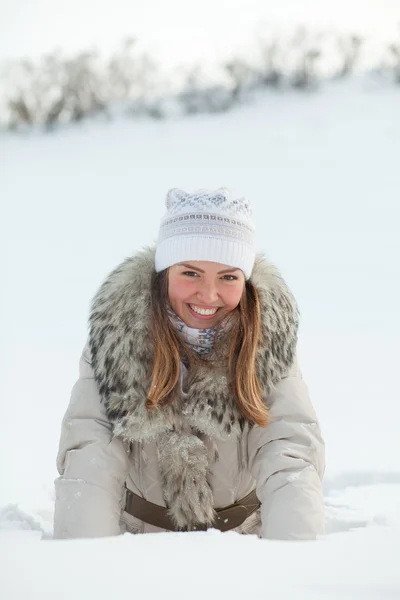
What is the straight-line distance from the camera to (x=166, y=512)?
187cm

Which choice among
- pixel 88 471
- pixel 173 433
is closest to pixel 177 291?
pixel 173 433

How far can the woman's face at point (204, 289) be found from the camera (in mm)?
1729

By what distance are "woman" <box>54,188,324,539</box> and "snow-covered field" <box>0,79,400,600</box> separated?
0.28 m

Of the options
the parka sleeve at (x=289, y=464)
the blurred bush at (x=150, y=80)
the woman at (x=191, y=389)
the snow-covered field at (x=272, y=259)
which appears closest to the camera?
the snow-covered field at (x=272, y=259)

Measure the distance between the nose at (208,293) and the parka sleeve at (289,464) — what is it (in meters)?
0.28

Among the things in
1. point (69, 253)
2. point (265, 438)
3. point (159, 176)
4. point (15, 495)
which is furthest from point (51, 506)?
point (159, 176)

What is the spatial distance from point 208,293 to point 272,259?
4.27 meters

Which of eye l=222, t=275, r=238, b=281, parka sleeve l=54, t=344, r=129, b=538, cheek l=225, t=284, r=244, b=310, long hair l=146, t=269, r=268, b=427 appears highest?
eye l=222, t=275, r=238, b=281

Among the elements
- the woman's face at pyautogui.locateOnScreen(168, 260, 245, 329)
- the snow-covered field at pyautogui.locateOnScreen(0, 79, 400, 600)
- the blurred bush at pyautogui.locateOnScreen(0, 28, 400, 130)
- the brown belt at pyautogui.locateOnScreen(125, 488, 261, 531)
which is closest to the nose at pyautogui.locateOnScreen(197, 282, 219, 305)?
the woman's face at pyautogui.locateOnScreen(168, 260, 245, 329)

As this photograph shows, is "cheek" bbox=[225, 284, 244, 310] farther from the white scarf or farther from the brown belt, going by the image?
the brown belt

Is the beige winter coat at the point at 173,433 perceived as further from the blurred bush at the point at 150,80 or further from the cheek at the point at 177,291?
the blurred bush at the point at 150,80

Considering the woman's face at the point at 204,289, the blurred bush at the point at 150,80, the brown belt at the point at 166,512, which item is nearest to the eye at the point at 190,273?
the woman's face at the point at 204,289

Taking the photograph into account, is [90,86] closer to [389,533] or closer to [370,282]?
[370,282]

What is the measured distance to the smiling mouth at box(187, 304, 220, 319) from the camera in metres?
1.76
